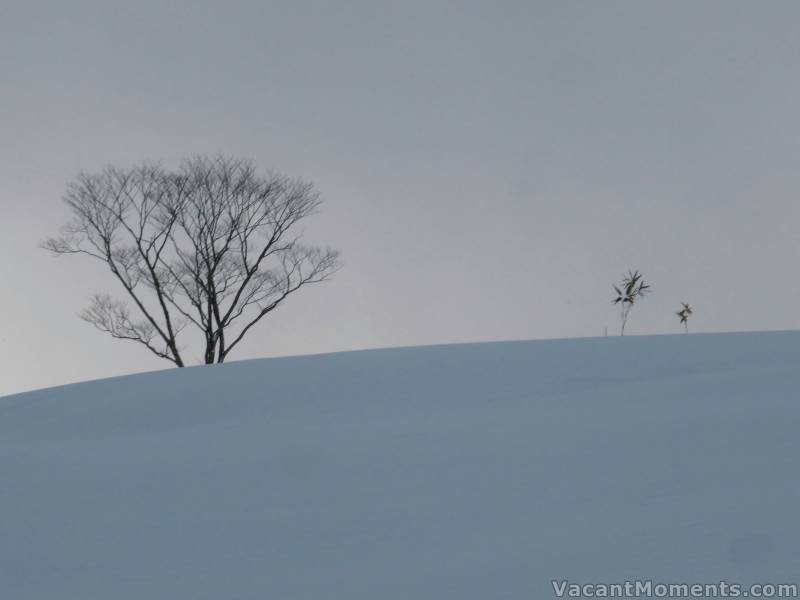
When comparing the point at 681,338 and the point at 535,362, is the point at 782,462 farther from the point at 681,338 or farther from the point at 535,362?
the point at 681,338

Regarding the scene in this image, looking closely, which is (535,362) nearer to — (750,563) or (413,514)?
(413,514)

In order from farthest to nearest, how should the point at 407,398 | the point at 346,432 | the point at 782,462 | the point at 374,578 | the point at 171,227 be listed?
the point at 171,227 < the point at 407,398 < the point at 346,432 < the point at 782,462 < the point at 374,578

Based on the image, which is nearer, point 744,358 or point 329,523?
point 329,523

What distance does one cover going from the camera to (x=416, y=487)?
14.5 feet

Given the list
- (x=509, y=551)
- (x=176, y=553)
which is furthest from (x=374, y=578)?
(x=176, y=553)

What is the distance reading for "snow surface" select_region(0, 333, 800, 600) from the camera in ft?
11.2

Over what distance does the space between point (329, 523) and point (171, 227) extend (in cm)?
1547

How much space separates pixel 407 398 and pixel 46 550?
315 cm

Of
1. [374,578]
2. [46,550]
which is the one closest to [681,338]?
[374,578]

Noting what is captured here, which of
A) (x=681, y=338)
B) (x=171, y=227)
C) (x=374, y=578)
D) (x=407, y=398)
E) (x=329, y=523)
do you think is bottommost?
(x=374, y=578)

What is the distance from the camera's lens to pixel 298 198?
18953 mm

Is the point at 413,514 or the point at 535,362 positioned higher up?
the point at 535,362

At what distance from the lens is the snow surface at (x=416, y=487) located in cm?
341

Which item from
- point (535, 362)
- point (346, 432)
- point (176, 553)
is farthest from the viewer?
point (535, 362)
